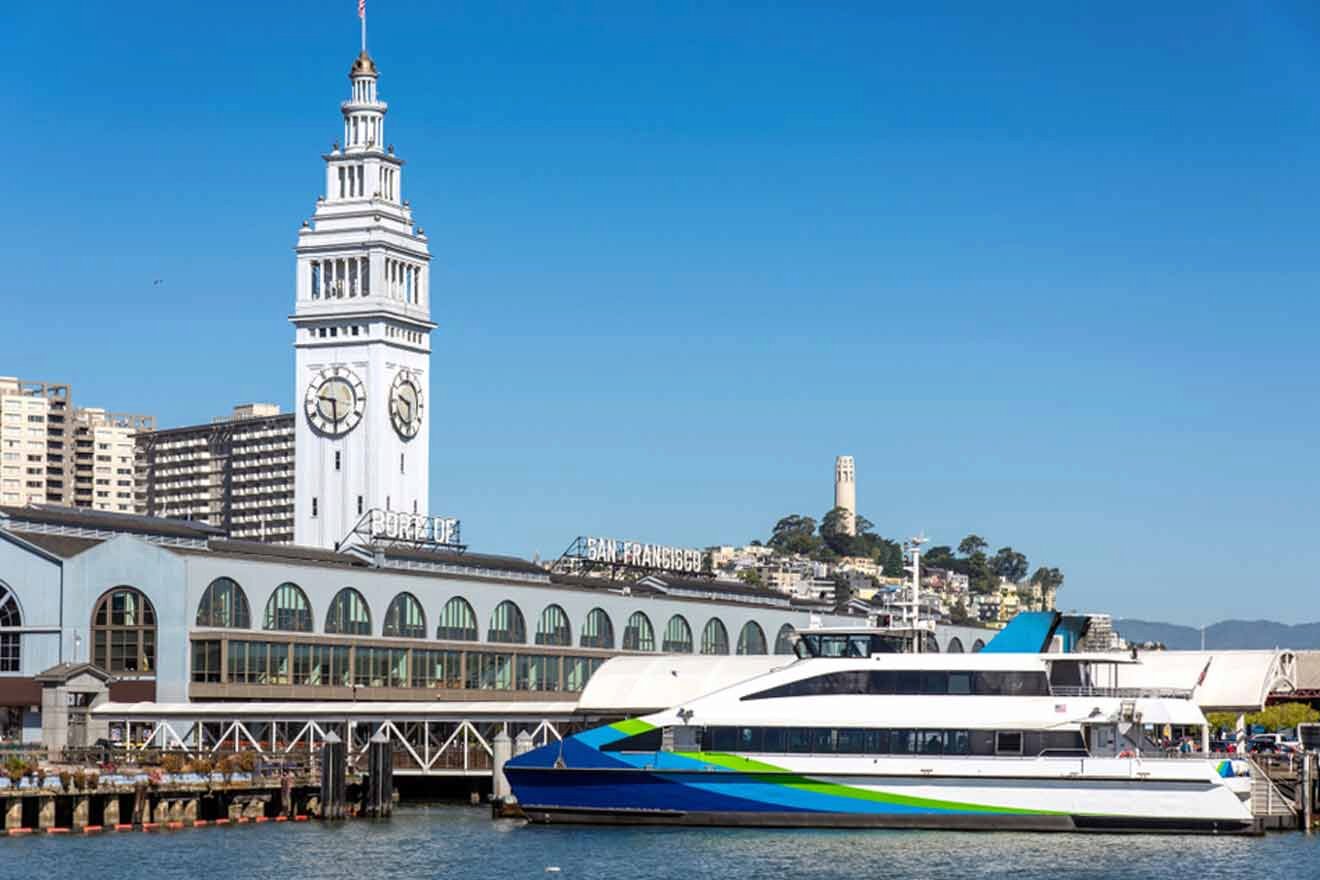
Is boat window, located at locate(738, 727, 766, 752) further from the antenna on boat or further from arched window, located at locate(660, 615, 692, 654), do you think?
arched window, located at locate(660, 615, 692, 654)

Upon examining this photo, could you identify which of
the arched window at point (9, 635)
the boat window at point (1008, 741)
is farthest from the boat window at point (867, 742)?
the arched window at point (9, 635)

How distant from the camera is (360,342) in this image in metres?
167

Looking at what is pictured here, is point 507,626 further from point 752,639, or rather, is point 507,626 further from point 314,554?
point 752,639

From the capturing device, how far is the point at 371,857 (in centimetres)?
7025

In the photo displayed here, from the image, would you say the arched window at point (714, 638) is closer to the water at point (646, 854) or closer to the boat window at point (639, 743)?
the water at point (646, 854)

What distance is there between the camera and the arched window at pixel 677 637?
140m

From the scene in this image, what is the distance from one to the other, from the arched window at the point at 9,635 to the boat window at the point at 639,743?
35738 mm

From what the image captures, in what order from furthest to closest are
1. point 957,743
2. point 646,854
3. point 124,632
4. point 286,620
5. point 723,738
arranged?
point 286,620
point 124,632
point 723,738
point 957,743
point 646,854

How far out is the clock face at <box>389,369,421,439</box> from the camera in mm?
167125

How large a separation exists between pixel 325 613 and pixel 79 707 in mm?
17545

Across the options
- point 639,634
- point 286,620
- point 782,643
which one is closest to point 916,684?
point 286,620

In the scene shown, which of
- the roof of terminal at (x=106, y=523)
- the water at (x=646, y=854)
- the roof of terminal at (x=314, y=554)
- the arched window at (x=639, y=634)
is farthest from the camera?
the arched window at (x=639, y=634)

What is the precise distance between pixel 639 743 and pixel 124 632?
34.4 meters

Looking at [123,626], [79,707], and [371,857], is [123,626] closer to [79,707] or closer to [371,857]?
[79,707]
